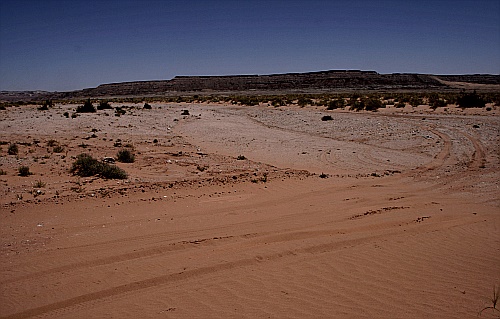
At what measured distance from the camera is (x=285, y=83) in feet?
389

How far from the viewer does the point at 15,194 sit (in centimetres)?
830

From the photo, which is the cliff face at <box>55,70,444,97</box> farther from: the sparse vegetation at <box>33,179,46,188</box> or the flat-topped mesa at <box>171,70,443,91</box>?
the sparse vegetation at <box>33,179,46,188</box>

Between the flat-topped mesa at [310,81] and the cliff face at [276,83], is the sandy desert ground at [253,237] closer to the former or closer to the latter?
the cliff face at [276,83]

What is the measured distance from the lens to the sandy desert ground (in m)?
4.43

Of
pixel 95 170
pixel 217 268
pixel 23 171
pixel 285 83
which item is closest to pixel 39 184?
pixel 23 171

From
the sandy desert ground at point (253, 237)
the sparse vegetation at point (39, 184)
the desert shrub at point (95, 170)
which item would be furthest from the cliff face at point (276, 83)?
the sparse vegetation at point (39, 184)

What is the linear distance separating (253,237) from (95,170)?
19.1 feet

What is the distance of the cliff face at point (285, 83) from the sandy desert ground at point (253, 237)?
97381 mm

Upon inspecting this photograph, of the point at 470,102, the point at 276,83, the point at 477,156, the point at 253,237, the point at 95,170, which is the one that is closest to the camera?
the point at 253,237

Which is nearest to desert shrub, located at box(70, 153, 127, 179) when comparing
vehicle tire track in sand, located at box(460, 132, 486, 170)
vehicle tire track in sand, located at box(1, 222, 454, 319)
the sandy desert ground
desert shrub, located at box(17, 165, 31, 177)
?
the sandy desert ground

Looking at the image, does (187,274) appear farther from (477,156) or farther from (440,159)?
(477,156)

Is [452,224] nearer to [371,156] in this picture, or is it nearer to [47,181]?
[371,156]

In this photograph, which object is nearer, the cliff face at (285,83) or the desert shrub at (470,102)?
the desert shrub at (470,102)

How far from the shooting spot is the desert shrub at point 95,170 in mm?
9781
